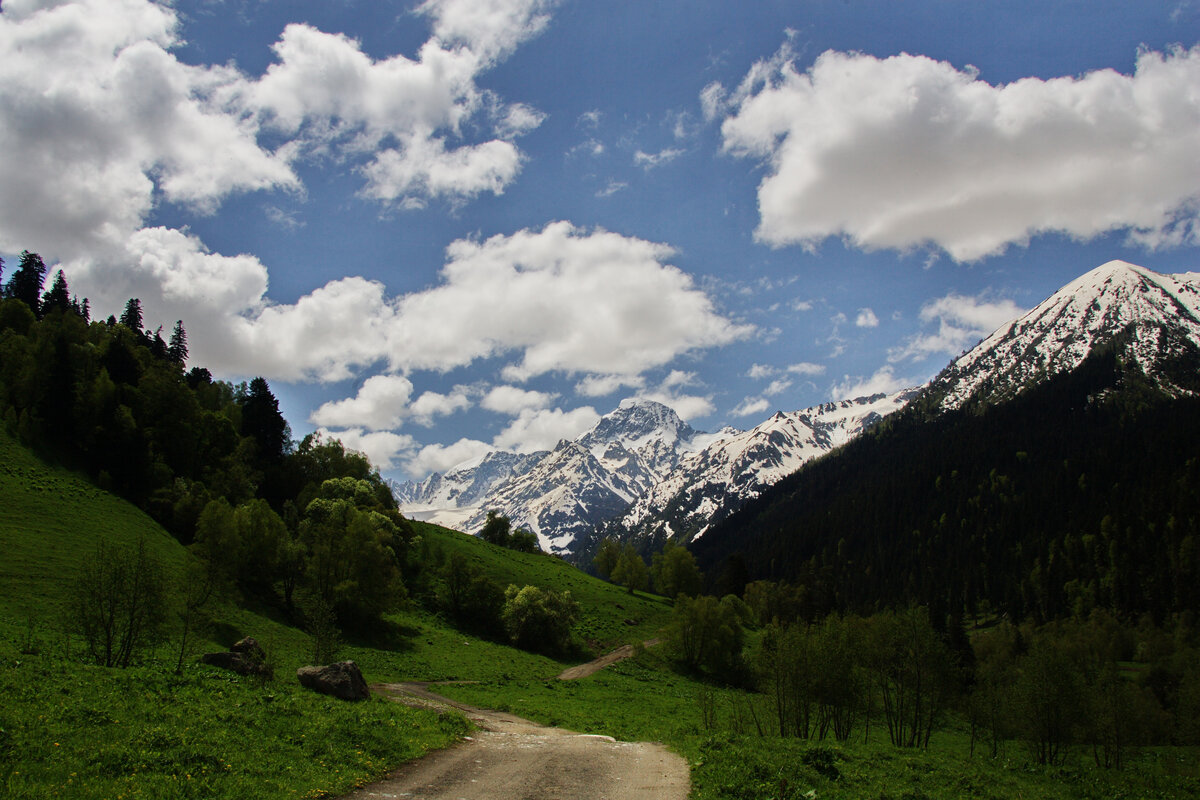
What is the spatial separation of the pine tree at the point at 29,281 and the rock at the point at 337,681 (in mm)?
128346

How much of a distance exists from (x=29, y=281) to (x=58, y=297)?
17.7 ft

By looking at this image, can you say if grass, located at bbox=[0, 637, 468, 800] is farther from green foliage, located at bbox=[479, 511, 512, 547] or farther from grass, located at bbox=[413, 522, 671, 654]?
green foliage, located at bbox=[479, 511, 512, 547]

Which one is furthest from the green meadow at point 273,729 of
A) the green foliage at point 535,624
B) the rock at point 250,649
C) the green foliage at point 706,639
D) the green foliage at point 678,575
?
the green foliage at point 678,575

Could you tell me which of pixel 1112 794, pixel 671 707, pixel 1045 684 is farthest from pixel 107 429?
pixel 1045 684

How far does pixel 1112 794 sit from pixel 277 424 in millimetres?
112391

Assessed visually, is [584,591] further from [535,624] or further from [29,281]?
[29,281]

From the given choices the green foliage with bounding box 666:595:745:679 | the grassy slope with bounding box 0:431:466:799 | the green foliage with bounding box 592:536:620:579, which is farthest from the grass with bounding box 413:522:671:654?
the grassy slope with bounding box 0:431:466:799

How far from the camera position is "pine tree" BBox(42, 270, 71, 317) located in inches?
4520

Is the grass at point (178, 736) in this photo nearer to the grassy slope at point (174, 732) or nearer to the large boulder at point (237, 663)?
the grassy slope at point (174, 732)

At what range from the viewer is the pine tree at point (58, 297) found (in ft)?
377

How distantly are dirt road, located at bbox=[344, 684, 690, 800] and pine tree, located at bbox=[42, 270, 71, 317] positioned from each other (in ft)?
445

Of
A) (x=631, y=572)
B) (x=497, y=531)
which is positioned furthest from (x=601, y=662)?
(x=497, y=531)

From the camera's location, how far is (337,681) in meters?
29.2

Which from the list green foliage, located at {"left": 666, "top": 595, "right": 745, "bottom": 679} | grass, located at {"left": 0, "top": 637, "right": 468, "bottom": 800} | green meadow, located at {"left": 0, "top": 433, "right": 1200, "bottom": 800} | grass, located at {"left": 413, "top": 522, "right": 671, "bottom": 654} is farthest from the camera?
grass, located at {"left": 413, "top": 522, "right": 671, "bottom": 654}
